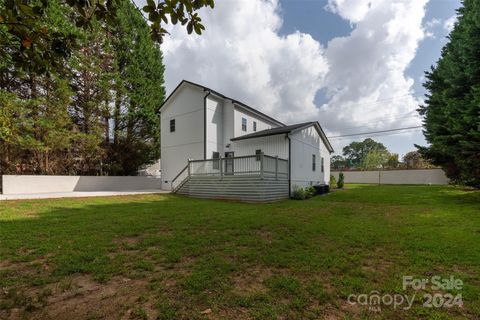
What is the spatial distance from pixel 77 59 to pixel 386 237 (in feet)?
68.2

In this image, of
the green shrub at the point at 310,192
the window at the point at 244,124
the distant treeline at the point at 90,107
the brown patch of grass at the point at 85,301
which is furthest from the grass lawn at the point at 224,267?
the window at the point at 244,124

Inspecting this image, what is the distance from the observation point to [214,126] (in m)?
16.8

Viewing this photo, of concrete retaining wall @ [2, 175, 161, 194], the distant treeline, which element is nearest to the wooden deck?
concrete retaining wall @ [2, 175, 161, 194]

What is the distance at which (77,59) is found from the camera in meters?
17.3

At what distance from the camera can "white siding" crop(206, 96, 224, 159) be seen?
53.9 feet

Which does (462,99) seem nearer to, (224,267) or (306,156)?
(306,156)

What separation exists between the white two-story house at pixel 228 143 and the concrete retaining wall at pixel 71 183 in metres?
3.25

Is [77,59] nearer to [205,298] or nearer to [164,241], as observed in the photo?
[164,241]

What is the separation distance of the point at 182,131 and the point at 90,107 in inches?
294

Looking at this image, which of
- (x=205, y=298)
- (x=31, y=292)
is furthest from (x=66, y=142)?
(x=205, y=298)

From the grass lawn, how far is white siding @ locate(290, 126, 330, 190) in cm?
836

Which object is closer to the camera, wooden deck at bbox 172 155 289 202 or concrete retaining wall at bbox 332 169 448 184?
wooden deck at bbox 172 155 289 202

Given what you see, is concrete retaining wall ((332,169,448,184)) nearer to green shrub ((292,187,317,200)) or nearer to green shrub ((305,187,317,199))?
green shrub ((305,187,317,199))

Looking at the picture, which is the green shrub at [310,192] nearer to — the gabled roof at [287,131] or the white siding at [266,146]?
the white siding at [266,146]
